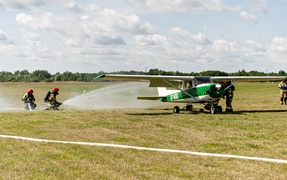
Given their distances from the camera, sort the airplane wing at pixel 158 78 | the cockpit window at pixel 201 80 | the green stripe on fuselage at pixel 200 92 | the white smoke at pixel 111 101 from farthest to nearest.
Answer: the white smoke at pixel 111 101
the cockpit window at pixel 201 80
the green stripe on fuselage at pixel 200 92
the airplane wing at pixel 158 78

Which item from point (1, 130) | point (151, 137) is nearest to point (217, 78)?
point (151, 137)

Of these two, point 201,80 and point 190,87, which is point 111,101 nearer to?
point 190,87

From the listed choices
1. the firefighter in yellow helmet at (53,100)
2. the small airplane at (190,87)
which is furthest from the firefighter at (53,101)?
the small airplane at (190,87)

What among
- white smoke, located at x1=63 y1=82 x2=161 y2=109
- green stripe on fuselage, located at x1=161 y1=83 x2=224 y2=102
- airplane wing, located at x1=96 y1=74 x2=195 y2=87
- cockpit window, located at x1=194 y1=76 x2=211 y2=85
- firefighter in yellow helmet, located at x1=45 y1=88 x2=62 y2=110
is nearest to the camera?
airplane wing, located at x1=96 y1=74 x2=195 y2=87

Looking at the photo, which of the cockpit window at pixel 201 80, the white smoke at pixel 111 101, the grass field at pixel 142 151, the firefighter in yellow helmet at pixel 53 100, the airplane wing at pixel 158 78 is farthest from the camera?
the white smoke at pixel 111 101

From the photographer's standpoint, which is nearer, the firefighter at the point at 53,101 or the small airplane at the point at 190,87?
the small airplane at the point at 190,87

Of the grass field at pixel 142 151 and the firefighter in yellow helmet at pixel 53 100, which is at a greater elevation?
the firefighter in yellow helmet at pixel 53 100

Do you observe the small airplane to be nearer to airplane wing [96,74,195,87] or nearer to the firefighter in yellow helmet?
airplane wing [96,74,195,87]

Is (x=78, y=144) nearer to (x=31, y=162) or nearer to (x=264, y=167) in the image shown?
(x=31, y=162)

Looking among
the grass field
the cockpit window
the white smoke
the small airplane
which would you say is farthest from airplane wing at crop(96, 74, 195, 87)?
the white smoke

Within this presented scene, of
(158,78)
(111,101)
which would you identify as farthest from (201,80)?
(111,101)

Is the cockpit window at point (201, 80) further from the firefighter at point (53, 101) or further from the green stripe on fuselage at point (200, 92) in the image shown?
the firefighter at point (53, 101)

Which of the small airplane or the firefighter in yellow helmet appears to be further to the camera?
the firefighter in yellow helmet

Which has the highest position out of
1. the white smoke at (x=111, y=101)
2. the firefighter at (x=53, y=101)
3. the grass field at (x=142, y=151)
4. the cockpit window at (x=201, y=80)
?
the cockpit window at (x=201, y=80)
